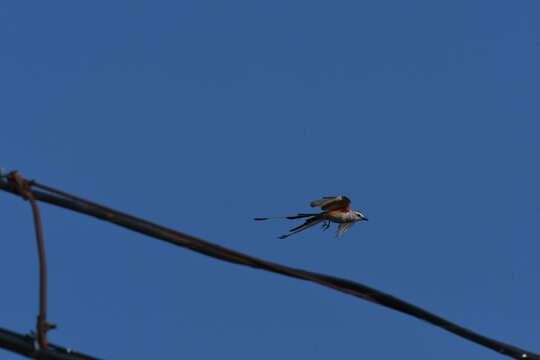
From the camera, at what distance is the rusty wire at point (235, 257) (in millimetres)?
6078

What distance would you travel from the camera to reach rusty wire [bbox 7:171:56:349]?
586 cm

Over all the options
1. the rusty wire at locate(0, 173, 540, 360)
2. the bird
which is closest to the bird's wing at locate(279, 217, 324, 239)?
the bird

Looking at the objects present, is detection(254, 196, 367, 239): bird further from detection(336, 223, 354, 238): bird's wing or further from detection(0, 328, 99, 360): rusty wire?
detection(0, 328, 99, 360): rusty wire

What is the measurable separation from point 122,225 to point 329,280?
1.44 m

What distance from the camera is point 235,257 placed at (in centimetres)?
640

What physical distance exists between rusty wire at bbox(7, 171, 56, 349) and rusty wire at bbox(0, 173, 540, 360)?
0.12 ft

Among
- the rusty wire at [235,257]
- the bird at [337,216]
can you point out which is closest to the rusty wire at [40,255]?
the rusty wire at [235,257]

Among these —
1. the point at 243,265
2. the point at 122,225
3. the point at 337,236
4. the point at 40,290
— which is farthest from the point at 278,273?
the point at 337,236

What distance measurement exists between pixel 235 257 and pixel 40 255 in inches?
48.8

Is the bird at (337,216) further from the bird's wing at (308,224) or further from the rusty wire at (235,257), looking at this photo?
the rusty wire at (235,257)

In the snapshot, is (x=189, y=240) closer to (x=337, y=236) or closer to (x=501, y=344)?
(x=501, y=344)

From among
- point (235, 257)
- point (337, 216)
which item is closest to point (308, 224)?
point (337, 216)

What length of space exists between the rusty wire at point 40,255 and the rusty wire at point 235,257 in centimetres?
4

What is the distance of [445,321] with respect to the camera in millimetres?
7070
